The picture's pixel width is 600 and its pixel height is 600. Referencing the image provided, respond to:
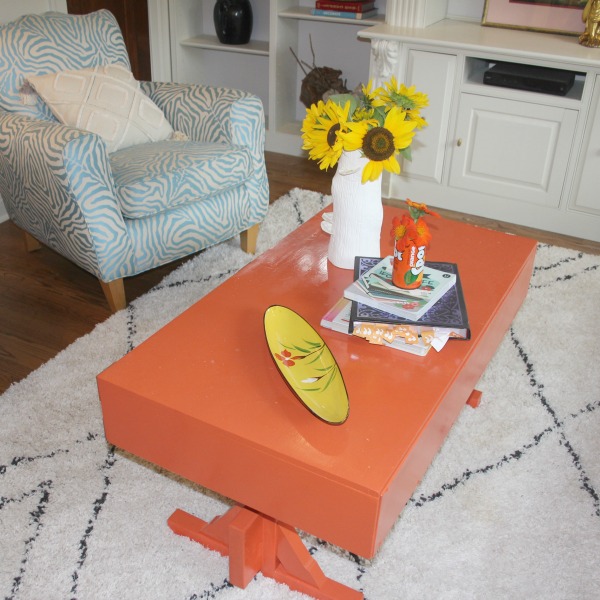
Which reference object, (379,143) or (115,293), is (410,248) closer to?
(379,143)

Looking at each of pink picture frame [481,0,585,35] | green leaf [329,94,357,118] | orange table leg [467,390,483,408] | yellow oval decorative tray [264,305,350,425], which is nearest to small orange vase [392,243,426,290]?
yellow oval decorative tray [264,305,350,425]

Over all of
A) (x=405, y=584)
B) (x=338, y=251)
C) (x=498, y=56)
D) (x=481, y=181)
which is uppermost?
(x=498, y=56)

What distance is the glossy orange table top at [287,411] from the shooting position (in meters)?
1.37

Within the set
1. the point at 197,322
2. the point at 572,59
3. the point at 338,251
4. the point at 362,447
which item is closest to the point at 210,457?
the point at 362,447

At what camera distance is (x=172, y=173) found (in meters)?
2.52

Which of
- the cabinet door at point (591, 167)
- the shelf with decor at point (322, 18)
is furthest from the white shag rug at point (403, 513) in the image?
the shelf with decor at point (322, 18)

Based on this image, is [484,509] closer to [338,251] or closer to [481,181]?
[338,251]

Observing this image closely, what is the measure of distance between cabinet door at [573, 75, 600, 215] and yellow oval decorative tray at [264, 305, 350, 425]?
1887mm

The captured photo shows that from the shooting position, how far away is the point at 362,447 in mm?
1415

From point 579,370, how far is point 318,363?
3.62 feet

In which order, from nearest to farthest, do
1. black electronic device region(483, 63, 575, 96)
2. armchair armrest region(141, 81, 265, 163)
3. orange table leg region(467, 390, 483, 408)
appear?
orange table leg region(467, 390, 483, 408) → armchair armrest region(141, 81, 265, 163) → black electronic device region(483, 63, 575, 96)

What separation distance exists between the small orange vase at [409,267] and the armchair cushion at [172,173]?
101 cm

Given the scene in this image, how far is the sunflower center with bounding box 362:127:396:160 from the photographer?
A: 176 cm

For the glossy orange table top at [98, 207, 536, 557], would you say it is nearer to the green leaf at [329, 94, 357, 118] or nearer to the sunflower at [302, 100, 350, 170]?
the sunflower at [302, 100, 350, 170]
